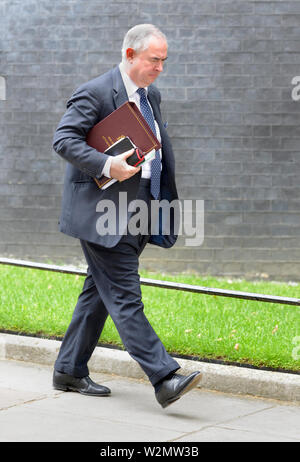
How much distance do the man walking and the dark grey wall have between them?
15.5 ft

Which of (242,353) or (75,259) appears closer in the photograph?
(242,353)

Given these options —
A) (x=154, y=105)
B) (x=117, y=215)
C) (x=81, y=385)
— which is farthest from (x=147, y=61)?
(x=81, y=385)

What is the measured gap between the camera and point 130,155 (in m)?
4.63

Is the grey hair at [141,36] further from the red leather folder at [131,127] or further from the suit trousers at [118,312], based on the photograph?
the suit trousers at [118,312]

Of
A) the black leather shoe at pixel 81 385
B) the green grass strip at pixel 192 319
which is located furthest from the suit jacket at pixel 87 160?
the green grass strip at pixel 192 319

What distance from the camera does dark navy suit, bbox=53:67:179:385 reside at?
15.3 ft

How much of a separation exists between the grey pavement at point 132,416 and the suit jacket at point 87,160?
974mm

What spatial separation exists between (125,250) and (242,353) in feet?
4.41

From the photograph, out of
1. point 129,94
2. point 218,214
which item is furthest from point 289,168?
point 129,94

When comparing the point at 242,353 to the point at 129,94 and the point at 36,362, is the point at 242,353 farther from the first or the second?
the point at 129,94

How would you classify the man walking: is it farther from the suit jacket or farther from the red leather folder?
the red leather folder

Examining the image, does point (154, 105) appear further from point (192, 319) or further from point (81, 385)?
point (192, 319)

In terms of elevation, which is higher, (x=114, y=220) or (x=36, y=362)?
(x=114, y=220)

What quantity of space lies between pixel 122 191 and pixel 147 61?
29.2 inches
